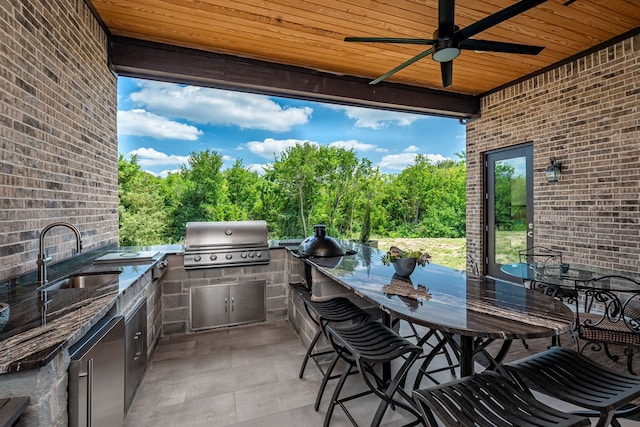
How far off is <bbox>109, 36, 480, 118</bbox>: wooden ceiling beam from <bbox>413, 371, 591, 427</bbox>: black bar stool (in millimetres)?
3705

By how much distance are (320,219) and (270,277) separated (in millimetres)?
4193

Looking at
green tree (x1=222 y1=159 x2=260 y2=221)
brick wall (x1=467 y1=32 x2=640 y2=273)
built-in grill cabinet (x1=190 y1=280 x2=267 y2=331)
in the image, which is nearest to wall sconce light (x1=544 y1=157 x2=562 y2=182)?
brick wall (x1=467 y1=32 x2=640 y2=273)

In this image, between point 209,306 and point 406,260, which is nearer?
point 406,260

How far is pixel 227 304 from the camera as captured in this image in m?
3.41

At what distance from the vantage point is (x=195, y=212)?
7.48 metres

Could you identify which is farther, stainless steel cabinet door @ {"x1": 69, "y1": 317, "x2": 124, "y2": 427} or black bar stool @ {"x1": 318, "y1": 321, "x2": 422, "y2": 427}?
black bar stool @ {"x1": 318, "y1": 321, "x2": 422, "y2": 427}

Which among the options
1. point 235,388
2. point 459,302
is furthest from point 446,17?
point 235,388

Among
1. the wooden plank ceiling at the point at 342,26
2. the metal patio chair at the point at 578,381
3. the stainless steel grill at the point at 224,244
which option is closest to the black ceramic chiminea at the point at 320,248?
the stainless steel grill at the point at 224,244

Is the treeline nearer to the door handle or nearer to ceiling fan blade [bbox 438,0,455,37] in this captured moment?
ceiling fan blade [bbox 438,0,455,37]

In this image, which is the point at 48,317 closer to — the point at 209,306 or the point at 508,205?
the point at 209,306

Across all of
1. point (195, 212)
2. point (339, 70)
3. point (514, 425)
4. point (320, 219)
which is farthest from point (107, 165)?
point (320, 219)

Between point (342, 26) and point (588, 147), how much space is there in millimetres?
3335

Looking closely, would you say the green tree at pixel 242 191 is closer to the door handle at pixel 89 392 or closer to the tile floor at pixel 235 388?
the tile floor at pixel 235 388

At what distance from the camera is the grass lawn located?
7652 millimetres
